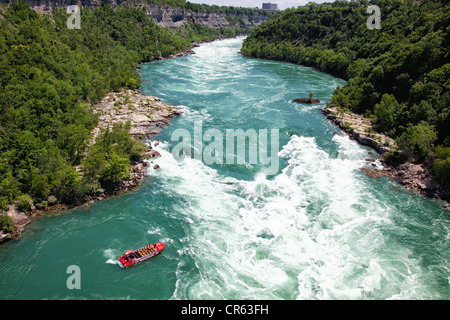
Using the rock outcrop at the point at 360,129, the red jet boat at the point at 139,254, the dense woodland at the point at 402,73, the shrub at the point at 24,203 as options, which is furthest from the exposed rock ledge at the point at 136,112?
the dense woodland at the point at 402,73

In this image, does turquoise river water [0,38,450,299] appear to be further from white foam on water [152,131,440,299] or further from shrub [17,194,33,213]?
shrub [17,194,33,213]

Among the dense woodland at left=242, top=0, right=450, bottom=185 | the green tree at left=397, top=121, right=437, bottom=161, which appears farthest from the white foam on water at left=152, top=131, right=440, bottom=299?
the dense woodland at left=242, top=0, right=450, bottom=185

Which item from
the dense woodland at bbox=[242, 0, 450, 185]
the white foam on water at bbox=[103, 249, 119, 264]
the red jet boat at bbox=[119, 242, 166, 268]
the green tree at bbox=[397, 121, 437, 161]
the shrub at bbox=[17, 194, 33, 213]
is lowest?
the white foam on water at bbox=[103, 249, 119, 264]

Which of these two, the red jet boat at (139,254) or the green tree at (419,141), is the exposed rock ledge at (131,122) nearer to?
the red jet boat at (139,254)

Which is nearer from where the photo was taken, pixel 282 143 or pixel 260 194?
pixel 260 194

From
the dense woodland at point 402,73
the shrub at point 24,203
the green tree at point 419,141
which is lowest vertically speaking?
the shrub at point 24,203
